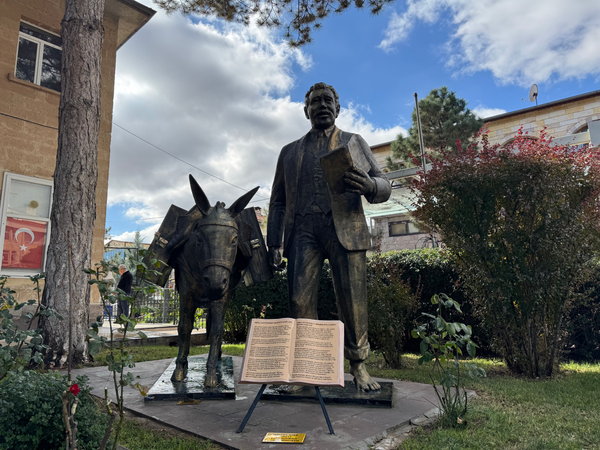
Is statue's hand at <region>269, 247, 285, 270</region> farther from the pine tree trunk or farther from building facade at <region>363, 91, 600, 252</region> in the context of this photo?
building facade at <region>363, 91, 600, 252</region>

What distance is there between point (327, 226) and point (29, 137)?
360 inches

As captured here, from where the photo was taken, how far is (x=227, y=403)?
3.68 metres

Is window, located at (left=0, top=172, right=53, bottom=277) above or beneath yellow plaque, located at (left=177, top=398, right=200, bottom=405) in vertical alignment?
above

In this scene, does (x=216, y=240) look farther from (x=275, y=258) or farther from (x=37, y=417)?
(x=37, y=417)

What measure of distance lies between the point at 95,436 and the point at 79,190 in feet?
16.0

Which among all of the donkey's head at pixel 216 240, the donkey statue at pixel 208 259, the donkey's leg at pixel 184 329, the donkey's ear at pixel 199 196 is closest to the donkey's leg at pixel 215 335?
the donkey statue at pixel 208 259

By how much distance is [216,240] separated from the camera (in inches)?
138

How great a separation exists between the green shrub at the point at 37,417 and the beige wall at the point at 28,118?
337 inches

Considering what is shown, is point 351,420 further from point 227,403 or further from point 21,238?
point 21,238

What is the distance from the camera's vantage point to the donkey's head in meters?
3.40

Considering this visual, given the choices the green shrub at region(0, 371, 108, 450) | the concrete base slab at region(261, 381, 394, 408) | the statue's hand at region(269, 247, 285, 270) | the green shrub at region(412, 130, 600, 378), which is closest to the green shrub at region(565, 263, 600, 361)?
the green shrub at region(412, 130, 600, 378)

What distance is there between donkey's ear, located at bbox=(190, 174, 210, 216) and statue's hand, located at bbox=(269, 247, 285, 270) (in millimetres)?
851

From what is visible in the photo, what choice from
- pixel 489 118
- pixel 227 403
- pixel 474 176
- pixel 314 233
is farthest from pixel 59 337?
pixel 489 118

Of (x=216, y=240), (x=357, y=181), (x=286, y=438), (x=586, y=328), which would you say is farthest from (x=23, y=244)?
(x=586, y=328)
